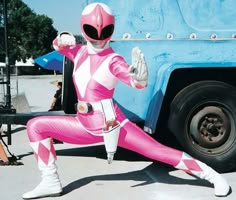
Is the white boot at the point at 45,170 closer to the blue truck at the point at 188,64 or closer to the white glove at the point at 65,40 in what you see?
the white glove at the point at 65,40

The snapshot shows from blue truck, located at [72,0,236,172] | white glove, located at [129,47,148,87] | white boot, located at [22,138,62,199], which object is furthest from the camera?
blue truck, located at [72,0,236,172]

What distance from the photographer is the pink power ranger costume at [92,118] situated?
4.53m

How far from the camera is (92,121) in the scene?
461 cm

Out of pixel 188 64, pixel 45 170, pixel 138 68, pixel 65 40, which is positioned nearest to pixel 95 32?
pixel 65 40

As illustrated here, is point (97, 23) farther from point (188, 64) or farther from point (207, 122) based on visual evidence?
point (207, 122)

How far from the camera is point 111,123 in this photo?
4551mm

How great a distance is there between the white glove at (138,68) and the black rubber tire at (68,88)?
1422 millimetres

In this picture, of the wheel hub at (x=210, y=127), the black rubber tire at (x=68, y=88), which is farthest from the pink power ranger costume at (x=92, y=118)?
the wheel hub at (x=210, y=127)

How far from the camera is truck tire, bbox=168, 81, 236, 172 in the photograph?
5.41 meters

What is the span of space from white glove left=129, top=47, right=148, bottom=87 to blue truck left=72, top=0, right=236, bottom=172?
1178 mm

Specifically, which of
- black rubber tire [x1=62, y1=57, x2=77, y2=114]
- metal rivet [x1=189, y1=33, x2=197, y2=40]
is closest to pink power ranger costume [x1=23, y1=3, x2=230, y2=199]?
black rubber tire [x1=62, y1=57, x2=77, y2=114]

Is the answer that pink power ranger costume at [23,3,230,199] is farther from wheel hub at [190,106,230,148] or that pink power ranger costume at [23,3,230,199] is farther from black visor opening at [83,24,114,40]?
wheel hub at [190,106,230,148]

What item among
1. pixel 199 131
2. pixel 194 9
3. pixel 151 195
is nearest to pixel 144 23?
pixel 194 9

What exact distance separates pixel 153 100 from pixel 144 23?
858 mm
